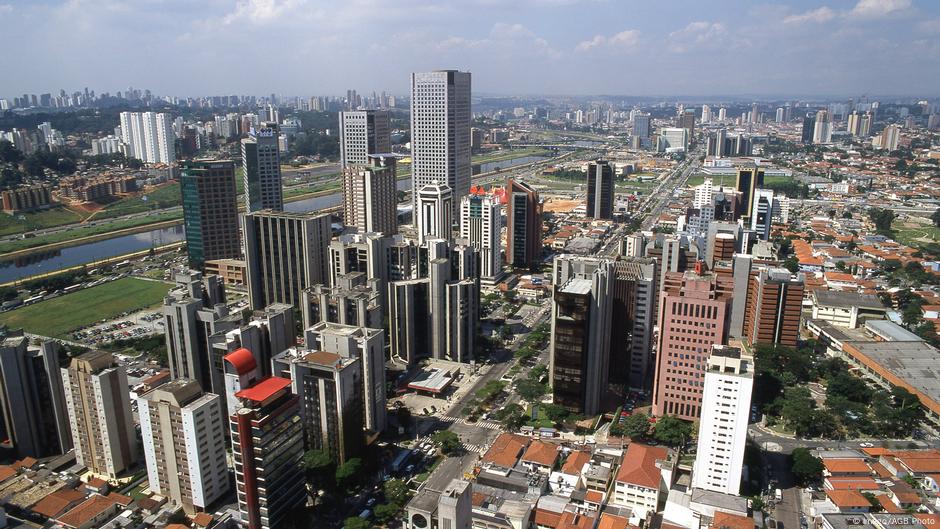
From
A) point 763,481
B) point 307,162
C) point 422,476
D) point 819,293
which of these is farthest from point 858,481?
point 307,162

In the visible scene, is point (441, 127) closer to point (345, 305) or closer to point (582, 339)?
point (345, 305)

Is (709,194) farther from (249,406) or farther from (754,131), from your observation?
(754,131)

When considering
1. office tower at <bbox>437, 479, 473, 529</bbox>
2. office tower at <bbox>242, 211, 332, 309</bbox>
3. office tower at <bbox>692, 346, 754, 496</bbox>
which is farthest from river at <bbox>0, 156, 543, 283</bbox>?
office tower at <bbox>692, 346, 754, 496</bbox>

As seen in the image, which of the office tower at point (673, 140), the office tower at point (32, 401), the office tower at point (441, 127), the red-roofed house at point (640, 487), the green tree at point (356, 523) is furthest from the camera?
the office tower at point (673, 140)

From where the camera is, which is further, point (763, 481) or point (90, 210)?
point (90, 210)

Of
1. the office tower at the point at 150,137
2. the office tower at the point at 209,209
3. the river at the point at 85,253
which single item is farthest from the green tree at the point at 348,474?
the office tower at the point at 150,137

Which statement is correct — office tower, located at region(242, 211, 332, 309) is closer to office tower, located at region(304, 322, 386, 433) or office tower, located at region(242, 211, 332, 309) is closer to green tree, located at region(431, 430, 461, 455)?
office tower, located at region(304, 322, 386, 433)

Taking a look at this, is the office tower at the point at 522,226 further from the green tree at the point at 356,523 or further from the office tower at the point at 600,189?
the green tree at the point at 356,523
